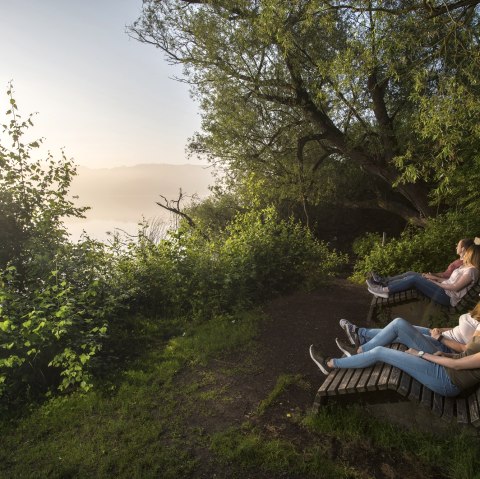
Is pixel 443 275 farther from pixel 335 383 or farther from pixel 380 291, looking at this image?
pixel 335 383

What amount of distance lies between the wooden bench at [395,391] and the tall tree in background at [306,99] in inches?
198

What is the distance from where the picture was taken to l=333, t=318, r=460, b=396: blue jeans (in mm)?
3112

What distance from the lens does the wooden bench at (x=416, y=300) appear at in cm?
509

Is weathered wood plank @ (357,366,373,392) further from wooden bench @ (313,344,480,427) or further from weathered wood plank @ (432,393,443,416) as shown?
weathered wood plank @ (432,393,443,416)

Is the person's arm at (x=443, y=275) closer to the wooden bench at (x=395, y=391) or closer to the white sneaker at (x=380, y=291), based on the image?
the white sneaker at (x=380, y=291)

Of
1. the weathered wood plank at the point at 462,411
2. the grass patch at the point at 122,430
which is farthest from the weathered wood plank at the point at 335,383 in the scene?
the grass patch at the point at 122,430

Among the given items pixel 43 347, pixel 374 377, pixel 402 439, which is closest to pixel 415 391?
pixel 374 377

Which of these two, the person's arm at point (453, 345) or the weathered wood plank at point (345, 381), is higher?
the weathered wood plank at point (345, 381)

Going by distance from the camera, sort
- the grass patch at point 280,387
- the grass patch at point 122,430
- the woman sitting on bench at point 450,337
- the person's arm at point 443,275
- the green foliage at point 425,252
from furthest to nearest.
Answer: the green foliage at point 425,252 < the person's arm at point 443,275 < the grass patch at point 280,387 < the woman sitting on bench at point 450,337 < the grass patch at point 122,430

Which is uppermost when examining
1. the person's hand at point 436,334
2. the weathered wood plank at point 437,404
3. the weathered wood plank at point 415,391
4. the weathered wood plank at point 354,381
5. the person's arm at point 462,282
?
the person's arm at point 462,282

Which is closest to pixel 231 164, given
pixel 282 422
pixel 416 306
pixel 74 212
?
pixel 74 212

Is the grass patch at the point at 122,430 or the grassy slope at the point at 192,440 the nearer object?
the grassy slope at the point at 192,440

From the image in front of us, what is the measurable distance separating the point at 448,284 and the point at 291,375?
2.53 meters

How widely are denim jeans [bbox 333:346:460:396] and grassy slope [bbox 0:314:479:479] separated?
41 cm
